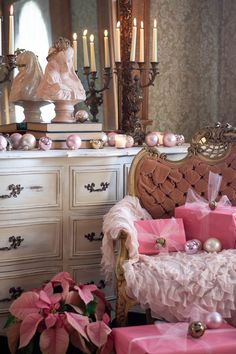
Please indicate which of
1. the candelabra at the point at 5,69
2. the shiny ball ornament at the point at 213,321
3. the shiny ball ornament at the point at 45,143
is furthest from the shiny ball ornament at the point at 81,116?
the shiny ball ornament at the point at 213,321

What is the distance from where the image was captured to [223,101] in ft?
11.9

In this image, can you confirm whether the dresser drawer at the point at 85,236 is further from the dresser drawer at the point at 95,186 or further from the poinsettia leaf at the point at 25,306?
the poinsettia leaf at the point at 25,306

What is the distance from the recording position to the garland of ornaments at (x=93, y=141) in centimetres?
258

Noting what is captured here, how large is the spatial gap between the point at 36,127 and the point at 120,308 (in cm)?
96

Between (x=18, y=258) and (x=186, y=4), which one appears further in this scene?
(x=186, y=4)

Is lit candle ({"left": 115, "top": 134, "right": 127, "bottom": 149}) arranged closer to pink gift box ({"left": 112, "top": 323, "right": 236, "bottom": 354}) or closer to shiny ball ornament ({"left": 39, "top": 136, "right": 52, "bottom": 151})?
shiny ball ornament ({"left": 39, "top": 136, "right": 52, "bottom": 151})

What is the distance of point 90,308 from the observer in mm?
2281

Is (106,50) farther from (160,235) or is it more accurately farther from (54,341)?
(54,341)

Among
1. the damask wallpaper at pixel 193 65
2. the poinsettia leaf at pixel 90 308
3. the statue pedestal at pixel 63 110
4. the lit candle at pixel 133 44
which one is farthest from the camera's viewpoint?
the damask wallpaper at pixel 193 65

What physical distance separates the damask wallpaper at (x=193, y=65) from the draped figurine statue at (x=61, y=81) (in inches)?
29.5

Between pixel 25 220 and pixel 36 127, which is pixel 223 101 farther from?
pixel 25 220

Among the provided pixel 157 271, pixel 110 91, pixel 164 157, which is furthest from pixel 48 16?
pixel 157 271

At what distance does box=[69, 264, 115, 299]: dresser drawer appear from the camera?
8.87ft

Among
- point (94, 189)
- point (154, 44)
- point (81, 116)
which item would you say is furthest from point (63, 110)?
point (154, 44)
